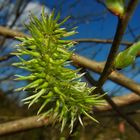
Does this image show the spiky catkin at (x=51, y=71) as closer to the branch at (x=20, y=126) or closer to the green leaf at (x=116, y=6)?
the green leaf at (x=116, y=6)

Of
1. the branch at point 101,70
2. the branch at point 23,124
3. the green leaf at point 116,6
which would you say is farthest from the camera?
the branch at point 23,124

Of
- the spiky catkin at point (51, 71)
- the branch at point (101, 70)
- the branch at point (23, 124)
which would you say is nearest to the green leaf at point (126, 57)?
the spiky catkin at point (51, 71)

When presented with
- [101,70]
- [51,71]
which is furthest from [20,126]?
[51,71]

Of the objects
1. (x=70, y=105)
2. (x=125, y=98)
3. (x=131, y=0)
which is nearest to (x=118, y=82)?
(x=125, y=98)

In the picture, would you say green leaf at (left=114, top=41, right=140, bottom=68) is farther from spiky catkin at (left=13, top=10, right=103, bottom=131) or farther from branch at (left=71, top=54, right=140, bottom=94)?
branch at (left=71, top=54, right=140, bottom=94)

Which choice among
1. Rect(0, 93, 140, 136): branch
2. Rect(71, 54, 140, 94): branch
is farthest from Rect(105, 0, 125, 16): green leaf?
Rect(0, 93, 140, 136): branch

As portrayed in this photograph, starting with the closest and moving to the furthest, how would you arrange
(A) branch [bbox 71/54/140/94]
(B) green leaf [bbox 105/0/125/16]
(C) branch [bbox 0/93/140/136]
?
(B) green leaf [bbox 105/0/125/16] < (A) branch [bbox 71/54/140/94] < (C) branch [bbox 0/93/140/136]

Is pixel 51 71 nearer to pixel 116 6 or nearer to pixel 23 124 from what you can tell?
pixel 116 6

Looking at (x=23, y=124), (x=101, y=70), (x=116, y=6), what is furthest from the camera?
(x=23, y=124)

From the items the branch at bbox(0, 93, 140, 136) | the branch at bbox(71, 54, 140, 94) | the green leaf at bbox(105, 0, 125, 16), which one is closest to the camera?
the green leaf at bbox(105, 0, 125, 16)
